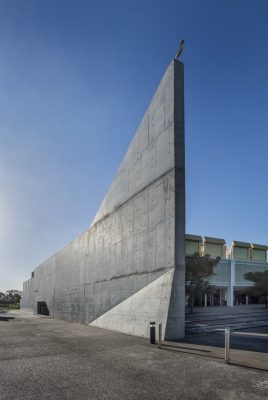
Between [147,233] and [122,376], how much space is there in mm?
9075

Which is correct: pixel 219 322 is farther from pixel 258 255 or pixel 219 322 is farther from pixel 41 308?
pixel 258 255

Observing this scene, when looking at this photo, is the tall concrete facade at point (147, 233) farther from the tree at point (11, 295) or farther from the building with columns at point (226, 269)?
the tree at point (11, 295)

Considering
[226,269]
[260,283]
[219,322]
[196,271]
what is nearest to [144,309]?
[219,322]

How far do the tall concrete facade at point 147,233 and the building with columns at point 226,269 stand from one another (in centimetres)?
3072

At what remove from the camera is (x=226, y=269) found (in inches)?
2010

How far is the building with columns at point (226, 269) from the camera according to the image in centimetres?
5038

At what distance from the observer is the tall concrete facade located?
1313 centimetres

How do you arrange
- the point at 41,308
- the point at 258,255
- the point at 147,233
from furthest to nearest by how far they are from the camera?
the point at 258,255 < the point at 41,308 < the point at 147,233

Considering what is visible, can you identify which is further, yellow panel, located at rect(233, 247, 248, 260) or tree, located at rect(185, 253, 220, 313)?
yellow panel, located at rect(233, 247, 248, 260)

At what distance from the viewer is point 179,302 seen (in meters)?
12.4

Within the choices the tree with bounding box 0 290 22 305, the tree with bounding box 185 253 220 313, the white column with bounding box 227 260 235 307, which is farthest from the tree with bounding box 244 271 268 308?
the tree with bounding box 0 290 22 305

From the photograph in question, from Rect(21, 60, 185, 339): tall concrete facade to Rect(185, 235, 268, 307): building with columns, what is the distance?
101ft

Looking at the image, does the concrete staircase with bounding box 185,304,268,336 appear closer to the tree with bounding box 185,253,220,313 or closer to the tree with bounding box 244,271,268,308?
the tree with bounding box 185,253,220,313

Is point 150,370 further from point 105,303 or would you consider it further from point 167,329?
point 105,303
